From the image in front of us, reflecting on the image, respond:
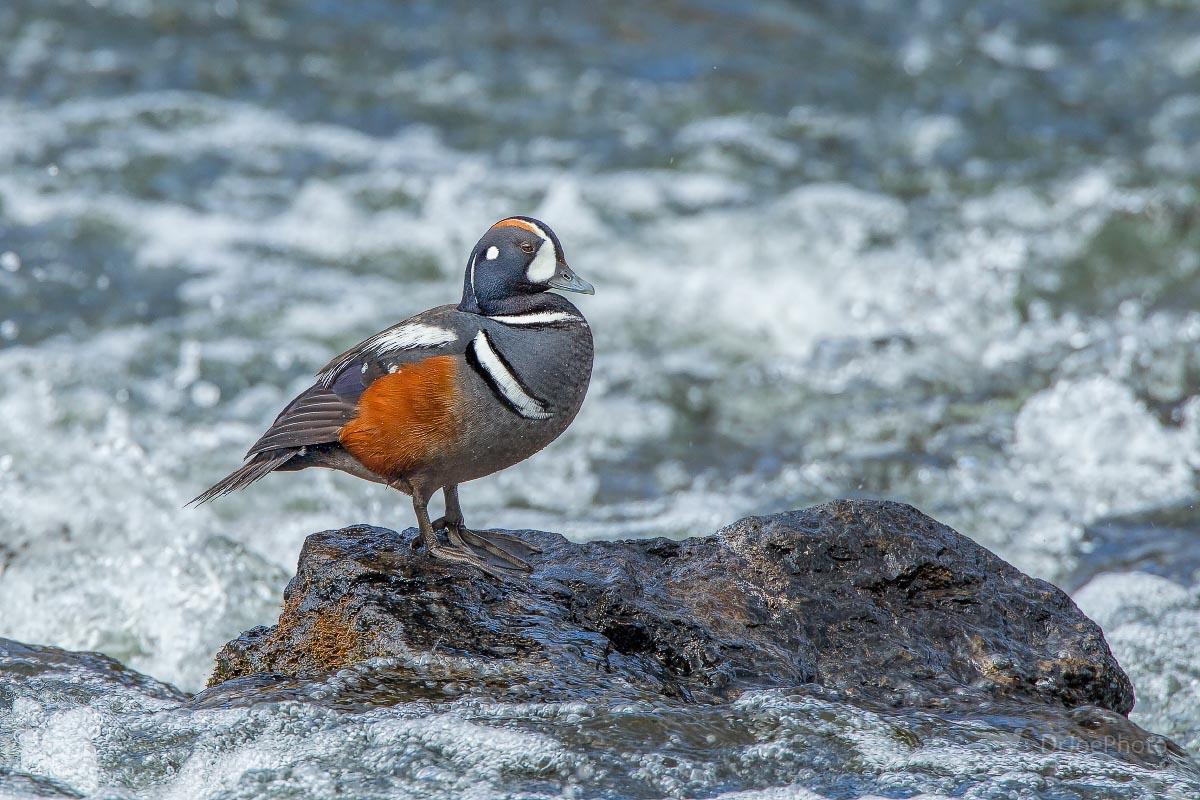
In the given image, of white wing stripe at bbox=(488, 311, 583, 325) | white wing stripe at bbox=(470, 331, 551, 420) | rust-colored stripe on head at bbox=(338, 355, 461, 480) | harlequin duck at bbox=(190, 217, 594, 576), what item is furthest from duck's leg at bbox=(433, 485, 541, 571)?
white wing stripe at bbox=(488, 311, 583, 325)

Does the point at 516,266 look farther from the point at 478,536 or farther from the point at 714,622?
the point at 714,622

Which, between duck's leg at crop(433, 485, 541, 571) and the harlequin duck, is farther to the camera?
duck's leg at crop(433, 485, 541, 571)

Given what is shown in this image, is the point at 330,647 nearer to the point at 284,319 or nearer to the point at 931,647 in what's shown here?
the point at 931,647

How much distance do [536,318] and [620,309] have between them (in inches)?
190

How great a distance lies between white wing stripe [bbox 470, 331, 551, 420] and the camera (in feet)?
13.9

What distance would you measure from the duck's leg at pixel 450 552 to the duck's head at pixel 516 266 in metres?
0.68

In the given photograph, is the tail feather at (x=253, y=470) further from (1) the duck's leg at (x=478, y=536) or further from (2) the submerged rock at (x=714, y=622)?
(1) the duck's leg at (x=478, y=536)

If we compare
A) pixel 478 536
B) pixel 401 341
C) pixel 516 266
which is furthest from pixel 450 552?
pixel 516 266

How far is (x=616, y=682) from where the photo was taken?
12.3ft

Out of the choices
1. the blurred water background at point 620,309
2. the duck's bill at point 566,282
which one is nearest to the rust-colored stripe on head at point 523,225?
the duck's bill at point 566,282

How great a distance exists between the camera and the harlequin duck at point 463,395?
4.21m

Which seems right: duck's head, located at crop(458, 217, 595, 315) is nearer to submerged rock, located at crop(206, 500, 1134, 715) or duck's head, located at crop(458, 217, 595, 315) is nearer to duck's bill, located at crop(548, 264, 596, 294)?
duck's bill, located at crop(548, 264, 596, 294)

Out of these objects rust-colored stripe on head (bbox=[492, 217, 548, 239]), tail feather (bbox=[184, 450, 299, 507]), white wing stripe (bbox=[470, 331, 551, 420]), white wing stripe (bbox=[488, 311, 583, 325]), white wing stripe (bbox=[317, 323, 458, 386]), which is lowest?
tail feather (bbox=[184, 450, 299, 507])

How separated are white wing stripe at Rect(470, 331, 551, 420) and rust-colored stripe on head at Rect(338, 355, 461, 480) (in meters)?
0.10
